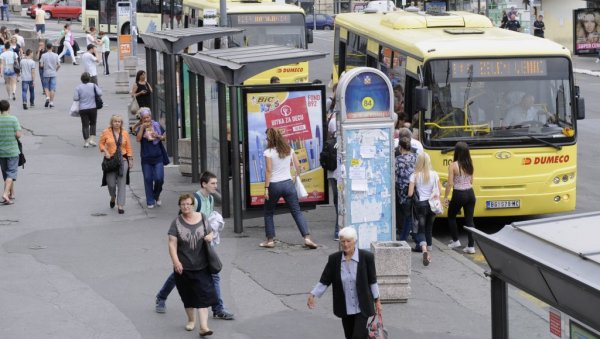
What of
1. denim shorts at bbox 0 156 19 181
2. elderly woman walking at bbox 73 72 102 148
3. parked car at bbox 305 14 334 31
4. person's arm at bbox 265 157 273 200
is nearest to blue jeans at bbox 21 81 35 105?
elderly woman walking at bbox 73 72 102 148

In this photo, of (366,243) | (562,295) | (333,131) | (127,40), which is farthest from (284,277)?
(127,40)

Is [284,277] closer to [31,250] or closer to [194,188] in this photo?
[31,250]

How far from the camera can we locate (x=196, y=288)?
35.8 feet

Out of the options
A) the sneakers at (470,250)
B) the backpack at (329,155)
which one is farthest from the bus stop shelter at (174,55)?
the sneakers at (470,250)

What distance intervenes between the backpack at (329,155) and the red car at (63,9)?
58662mm

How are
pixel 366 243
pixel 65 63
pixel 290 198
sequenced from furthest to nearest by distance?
pixel 65 63, pixel 290 198, pixel 366 243

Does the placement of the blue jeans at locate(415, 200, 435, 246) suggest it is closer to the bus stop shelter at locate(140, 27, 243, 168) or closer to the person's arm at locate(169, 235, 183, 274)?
the person's arm at locate(169, 235, 183, 274)

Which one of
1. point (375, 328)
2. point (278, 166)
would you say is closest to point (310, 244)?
point (278, 166)

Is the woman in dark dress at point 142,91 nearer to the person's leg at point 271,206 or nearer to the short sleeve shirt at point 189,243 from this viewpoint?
the person's leg at point 271,206

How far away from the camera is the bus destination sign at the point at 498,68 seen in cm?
1617

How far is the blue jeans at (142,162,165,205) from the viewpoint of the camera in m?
17.6

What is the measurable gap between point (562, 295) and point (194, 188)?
13834 millimetres

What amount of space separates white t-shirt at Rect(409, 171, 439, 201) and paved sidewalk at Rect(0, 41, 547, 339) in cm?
84

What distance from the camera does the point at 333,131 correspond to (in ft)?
54.0
